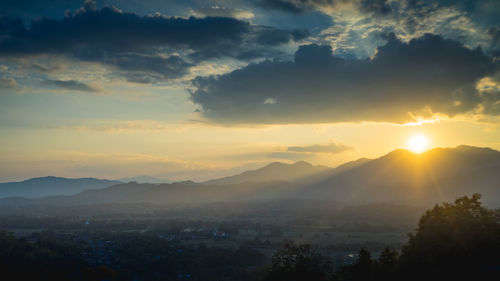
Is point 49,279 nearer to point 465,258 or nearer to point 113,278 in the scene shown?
point 113,278

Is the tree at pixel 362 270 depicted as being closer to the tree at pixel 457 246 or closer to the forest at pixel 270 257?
the forest at pixel 270 257

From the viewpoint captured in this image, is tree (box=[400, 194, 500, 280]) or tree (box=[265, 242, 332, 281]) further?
tree (box=[265, 242, 332, 281])

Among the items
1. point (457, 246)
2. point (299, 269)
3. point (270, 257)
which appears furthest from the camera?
point (270, 257)


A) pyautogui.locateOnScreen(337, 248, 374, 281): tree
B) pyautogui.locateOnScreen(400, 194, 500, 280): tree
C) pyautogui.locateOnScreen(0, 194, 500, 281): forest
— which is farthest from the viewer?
Result: pyautogui.locateOnScreen(337, 248, 374, 281): tree

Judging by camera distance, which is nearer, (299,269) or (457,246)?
(457,246)

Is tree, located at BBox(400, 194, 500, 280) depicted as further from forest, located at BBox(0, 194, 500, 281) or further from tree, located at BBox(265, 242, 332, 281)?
tree, located at BBox(265, 242, 332, 281)

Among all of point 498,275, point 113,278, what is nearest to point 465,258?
point 498,275

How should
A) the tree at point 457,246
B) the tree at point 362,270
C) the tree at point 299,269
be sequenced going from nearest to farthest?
the tree at point 457,246 < the tree at point 362,270 < the tree at point 299,269

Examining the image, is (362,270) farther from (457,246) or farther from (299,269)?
(457,246)

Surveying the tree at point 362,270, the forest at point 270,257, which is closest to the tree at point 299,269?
the forest at point 270,257

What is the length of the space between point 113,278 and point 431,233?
80166mm

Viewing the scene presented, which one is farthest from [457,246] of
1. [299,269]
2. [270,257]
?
[270,257]

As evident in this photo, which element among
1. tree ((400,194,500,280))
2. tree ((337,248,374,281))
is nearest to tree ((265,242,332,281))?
tree ((337,248,374,281))

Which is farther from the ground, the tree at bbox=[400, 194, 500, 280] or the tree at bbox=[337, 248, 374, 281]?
the tree at bbox=[400, 194, 500, 280]
